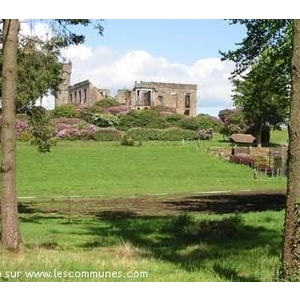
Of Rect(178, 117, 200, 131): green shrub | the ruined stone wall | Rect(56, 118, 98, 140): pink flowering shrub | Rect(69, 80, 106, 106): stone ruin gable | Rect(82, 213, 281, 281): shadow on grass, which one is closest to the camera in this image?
Rect(82, 213, 281, 281): shadow on grass

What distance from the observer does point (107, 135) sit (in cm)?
7131

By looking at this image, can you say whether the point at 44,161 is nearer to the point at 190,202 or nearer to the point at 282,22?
the point at 190,202

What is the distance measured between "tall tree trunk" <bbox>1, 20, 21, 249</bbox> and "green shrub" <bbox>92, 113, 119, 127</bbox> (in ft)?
233

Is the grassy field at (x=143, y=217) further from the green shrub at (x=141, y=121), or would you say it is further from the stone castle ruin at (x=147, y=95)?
the stone castle ruin at (x=147, y=95)

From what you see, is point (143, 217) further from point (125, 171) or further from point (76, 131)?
point (76, 131)

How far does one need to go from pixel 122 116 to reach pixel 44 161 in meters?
35.5

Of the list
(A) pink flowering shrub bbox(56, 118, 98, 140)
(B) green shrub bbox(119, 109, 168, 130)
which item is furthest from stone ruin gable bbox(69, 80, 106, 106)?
(A) pink flowering shrub bbox(56, 118, 98, 140)

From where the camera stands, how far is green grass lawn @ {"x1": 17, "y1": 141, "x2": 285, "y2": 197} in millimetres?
39344

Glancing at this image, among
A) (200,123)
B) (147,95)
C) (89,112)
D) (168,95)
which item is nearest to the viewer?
(200,123)

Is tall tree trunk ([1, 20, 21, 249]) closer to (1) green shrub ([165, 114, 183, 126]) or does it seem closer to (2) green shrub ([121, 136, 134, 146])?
(2) green shrub ([121, 136, 134, 146])

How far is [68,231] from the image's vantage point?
17.5m

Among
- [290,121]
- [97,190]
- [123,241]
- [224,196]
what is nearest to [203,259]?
[123,241]

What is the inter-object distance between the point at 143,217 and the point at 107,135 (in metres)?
48.7

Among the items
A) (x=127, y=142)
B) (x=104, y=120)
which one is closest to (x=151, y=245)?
(x=127, y=142)
